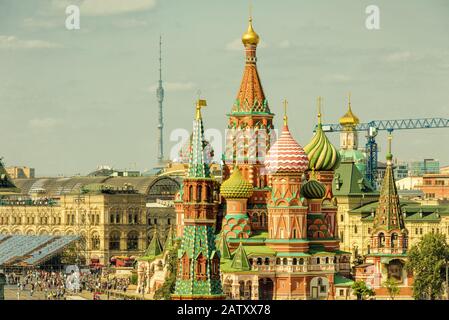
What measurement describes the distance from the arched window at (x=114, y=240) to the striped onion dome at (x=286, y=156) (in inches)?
2160

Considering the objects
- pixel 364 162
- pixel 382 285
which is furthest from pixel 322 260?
pixel 364 162

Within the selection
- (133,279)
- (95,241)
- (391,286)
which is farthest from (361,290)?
(95,241)

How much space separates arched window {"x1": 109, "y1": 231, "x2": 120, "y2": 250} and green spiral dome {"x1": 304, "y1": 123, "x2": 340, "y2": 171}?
44.6 m

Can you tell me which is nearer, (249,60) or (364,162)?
(249,60)

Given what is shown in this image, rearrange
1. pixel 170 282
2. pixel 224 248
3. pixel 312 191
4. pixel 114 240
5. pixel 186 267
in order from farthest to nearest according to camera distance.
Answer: pixel 114 240
pixel 312 191
pixel 224 248
pixel 170 282
pixel 186 267

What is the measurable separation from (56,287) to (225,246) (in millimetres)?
16117

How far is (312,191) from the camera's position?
116 metres

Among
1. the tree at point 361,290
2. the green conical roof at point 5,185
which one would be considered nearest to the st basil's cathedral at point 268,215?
the tree at point 361,290

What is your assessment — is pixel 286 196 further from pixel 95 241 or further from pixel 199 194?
pixel 95 241

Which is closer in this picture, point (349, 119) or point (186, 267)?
point (186, 267)

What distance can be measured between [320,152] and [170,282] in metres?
19.3

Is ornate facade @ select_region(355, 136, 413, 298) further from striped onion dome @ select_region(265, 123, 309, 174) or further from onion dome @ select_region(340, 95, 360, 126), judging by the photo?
onion dome @ select_region(340, 95, 360, 126)
